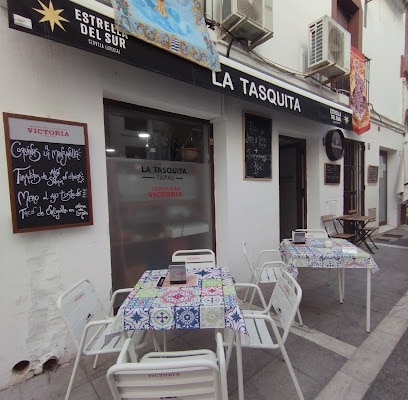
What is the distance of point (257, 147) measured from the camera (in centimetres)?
383

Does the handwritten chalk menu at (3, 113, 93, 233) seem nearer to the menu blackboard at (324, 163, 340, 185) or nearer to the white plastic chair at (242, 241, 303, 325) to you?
the white plastic chair at (242, 241, 303, 325)

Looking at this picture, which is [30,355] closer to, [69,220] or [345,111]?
[69,220]

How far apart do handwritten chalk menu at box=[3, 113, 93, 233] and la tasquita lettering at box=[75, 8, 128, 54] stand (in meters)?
0.67

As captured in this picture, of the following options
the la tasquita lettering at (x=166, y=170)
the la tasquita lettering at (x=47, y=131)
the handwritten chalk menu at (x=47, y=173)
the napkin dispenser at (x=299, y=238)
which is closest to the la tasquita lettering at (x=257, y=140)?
the la tasquita lettering at (x=166, y=170)

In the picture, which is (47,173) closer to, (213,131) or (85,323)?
(85,323)

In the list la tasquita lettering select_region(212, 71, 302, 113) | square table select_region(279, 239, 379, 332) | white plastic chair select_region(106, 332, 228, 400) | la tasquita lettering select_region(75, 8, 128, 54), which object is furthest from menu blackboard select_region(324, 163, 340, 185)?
white plastic chair select_region(106, 332, 228, 400)

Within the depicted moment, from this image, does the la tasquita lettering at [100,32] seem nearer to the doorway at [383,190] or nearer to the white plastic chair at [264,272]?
the white plastic chair at [264,272]

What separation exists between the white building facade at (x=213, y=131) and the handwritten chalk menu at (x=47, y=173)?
6 cm

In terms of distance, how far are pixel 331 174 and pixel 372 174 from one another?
2.25 meters

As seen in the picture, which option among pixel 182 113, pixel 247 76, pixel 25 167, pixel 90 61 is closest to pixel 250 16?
pixel 247 76

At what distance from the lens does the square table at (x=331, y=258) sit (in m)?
2.48

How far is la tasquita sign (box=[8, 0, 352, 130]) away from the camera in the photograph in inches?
65.2

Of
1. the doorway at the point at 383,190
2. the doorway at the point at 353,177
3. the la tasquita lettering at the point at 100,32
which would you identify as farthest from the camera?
the doorway at the point at 383,190

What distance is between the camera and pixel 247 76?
2.84m
